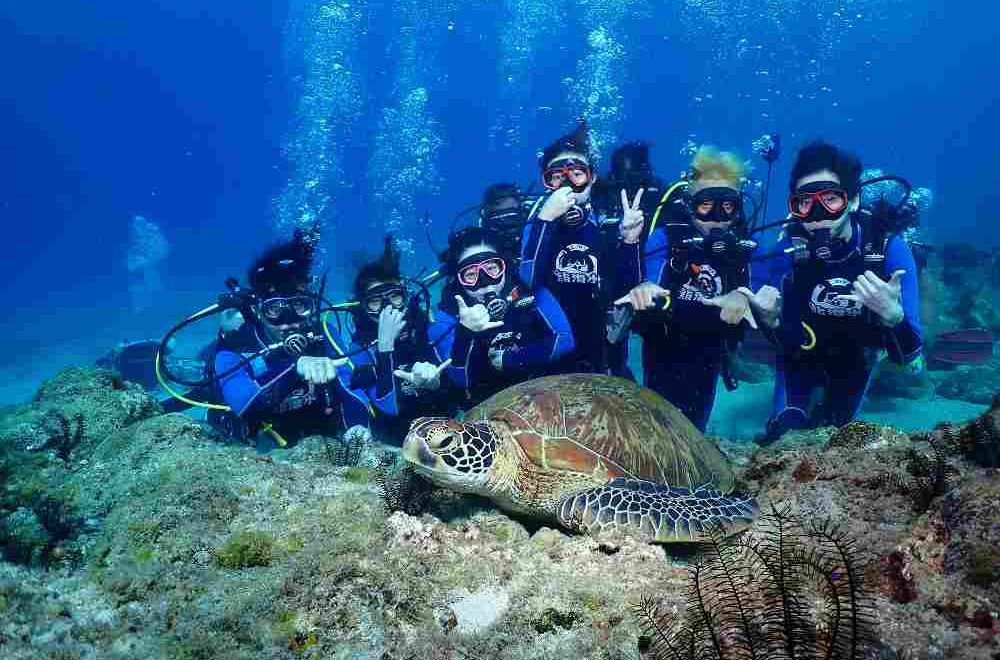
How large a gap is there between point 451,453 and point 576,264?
122 inches

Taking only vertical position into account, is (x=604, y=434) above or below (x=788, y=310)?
below

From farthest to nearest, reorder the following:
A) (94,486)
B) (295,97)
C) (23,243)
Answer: (295,97) → (23,243) → (94,486)

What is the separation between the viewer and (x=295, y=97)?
89.4 m

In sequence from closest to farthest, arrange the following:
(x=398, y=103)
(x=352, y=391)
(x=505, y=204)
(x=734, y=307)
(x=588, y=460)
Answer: (x=588, y=460)
(x=734, y=307)
(x=352, y=391)
(x=505, y=204)
(x=398, y=103)

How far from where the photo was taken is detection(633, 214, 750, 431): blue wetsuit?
4.93 metres

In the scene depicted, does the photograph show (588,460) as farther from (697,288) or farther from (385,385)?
(385,385)

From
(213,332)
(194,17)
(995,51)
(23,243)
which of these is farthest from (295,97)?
(995,51)

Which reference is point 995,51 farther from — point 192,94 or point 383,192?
point 192,94

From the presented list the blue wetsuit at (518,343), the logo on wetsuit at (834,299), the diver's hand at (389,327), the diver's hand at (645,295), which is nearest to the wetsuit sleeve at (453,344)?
the blue wetsuit at (518,343)

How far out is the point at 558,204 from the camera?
4.89 metres

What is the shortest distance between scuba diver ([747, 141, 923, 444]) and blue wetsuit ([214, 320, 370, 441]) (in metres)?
4.28

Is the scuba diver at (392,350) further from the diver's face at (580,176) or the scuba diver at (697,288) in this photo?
the scuba diver at (697,288)

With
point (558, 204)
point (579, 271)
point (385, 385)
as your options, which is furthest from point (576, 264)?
point (385, 385)

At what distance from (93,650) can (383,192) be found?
6544 centimetres
